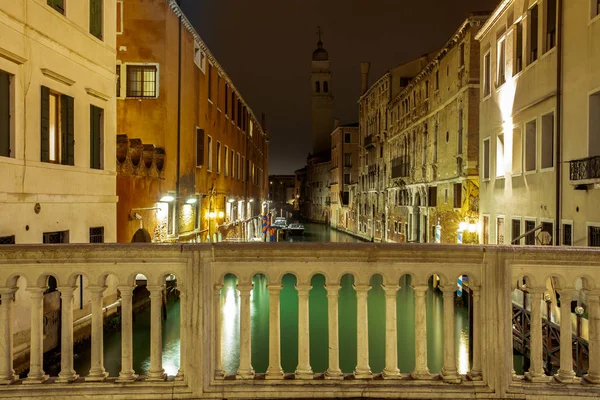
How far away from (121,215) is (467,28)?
15.8 m

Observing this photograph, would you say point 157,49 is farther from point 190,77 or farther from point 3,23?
point 3,23

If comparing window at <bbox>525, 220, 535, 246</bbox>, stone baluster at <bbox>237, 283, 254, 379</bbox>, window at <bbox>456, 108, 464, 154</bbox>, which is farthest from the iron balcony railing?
window at <bbox>456, 108, 464, 154</bbox>

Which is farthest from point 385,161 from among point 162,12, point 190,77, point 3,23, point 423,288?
Answer: point 423,288

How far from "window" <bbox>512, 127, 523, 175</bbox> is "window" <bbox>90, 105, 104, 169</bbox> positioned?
1173cm

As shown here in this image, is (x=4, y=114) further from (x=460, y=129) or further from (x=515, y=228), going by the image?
(x=460, y=129)

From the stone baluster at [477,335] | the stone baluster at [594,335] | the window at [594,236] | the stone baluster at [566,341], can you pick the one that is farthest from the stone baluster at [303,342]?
the window at [594,236]

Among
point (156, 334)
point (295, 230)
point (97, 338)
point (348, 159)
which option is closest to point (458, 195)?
point (156, 334)

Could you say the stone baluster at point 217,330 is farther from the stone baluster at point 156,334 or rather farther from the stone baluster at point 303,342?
the stone baluster at point 303,342

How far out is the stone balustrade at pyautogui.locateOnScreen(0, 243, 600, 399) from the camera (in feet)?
10.8

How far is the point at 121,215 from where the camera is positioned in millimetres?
14430

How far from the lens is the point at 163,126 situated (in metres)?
17.6

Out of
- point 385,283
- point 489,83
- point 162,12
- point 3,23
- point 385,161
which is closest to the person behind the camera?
point 385,283

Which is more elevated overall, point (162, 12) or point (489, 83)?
point (162, 12)

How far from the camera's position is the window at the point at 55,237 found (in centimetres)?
1012
